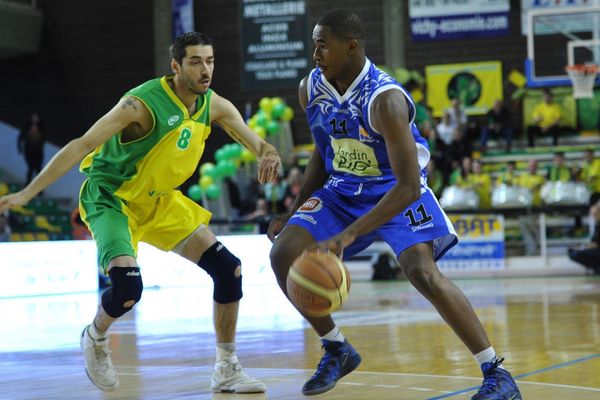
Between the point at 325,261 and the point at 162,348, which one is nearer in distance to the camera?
the point at 325,261

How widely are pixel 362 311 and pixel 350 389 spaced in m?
5.70

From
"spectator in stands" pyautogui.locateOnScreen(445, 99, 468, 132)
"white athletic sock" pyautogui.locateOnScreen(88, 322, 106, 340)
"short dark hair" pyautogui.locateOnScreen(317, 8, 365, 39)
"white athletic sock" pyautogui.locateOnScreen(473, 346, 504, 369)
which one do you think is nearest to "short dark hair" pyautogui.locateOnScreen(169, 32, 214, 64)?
"short dark hair" pyautogui.locateOnScreen(317, 8, 365, 39)

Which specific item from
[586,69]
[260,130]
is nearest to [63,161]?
[260,130]

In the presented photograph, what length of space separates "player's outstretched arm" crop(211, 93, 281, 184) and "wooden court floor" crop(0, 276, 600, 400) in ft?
3.81

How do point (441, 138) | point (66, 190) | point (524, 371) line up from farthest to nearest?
1. point (66, 190)
2. point (441, 138)
3. point (524, 371)

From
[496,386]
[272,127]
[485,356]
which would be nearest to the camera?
[496,386]

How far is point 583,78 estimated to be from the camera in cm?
1953

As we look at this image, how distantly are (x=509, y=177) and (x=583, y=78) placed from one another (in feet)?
7.55

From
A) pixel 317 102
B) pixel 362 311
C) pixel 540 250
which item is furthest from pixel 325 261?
pixel 540 250

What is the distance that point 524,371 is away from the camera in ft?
19.6

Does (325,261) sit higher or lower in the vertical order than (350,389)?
higher

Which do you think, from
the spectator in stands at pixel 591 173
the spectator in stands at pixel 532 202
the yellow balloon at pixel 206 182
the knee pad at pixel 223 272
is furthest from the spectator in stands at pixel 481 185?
the knee pad at pixel 223 272

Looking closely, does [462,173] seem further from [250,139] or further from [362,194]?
[362,194]

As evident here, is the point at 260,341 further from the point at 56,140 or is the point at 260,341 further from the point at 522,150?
the point at 56,140
